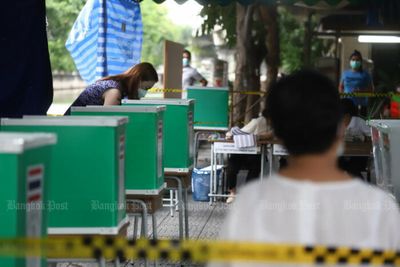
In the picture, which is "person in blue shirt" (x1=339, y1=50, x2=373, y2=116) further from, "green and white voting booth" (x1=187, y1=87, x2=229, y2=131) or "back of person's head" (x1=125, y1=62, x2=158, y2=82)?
"back of person's head" (x1=125, y1=62, x2=158, y2=82)

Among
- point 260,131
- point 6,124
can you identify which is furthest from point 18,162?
point 260,131

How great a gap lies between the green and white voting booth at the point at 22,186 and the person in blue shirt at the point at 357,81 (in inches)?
488

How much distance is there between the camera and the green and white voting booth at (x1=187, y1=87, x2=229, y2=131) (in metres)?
15.0

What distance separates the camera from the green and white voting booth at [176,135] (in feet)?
26.1

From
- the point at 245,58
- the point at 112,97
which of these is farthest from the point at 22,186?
the point at 245,58

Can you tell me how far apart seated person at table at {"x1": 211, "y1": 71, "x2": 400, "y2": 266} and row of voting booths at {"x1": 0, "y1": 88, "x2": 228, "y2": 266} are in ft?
4.58

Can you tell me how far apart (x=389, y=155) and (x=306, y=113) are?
14.1 feet

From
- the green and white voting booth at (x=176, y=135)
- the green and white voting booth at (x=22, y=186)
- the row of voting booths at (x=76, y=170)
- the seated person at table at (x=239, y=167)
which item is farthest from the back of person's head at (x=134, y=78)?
the green and white voting booth at (x=22, y=186)

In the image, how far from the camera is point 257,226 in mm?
2775

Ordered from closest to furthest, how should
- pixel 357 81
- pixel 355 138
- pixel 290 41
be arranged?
pixel 355 138
pixel 357 81
pixel 290 41

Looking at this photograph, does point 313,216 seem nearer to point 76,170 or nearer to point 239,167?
point 76,170

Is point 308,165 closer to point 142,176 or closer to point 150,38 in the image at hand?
A: point 142,176

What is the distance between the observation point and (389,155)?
689cm

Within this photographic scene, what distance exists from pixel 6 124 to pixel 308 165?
97.3 inches
